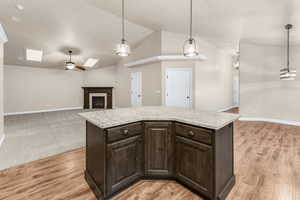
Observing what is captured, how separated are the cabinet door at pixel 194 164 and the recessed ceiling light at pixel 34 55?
21.8 feet

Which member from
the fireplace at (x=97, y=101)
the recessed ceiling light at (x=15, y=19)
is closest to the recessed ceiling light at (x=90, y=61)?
the fireplace at (x=97, y=101)

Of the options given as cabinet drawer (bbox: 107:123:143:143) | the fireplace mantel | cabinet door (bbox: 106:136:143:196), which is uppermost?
the fireplace mantel

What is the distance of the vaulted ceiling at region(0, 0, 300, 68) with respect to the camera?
3016 mm

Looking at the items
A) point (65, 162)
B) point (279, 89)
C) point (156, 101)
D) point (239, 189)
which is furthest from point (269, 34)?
point (65, 162)

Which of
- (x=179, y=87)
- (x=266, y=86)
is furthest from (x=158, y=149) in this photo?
(x=266, y=86)

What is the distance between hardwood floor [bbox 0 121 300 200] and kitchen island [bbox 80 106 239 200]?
0.13m

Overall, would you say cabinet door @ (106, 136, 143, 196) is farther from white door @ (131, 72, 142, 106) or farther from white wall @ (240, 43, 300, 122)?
white wall @ (240, 43, 300, 122)

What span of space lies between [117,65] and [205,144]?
25.3 feet

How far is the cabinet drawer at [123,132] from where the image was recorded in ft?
5.02

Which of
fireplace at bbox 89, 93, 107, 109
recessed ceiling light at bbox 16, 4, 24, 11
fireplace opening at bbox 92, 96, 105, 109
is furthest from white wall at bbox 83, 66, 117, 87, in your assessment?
recessed ceiling light at bbox 16, 4, 24, 11

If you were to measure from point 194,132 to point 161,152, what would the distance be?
0.56 meters

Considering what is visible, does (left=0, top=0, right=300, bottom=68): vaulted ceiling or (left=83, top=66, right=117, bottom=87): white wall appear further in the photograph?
(left=83, top=66, right=117, bottom=87): white wall

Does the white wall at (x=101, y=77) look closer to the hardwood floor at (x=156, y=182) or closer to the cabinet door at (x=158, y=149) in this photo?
the hardwood floor at (x=156, y=182)

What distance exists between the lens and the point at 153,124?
184 cm
